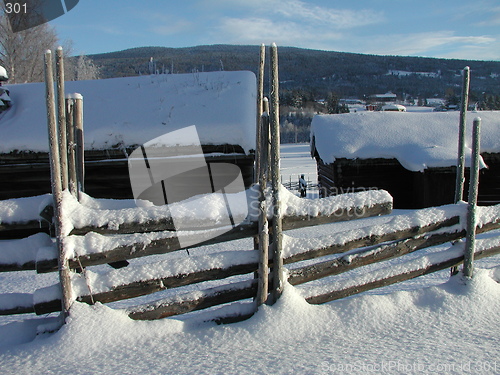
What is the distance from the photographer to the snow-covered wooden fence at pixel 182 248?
8.04 ft

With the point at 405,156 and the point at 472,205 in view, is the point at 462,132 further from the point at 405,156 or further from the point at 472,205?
the point at 405,156

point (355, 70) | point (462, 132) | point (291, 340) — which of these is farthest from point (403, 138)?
point (355, 70)

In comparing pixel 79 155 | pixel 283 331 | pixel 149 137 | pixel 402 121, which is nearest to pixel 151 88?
pixel 149 137

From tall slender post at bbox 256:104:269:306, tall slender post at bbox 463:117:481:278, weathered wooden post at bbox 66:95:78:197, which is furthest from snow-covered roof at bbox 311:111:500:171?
weathered wooden post at bbox 66:95:78:197

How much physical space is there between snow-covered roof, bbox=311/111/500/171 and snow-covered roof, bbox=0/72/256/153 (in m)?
3.82

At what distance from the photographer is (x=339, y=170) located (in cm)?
1045

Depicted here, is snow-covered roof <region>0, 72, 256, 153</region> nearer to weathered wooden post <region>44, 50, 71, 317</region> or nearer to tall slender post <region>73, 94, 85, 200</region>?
tall slender post <region>73, 94, 85, 200</region>

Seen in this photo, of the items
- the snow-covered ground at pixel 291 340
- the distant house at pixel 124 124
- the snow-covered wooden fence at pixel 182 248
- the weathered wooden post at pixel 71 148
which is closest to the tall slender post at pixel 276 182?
the snow-covered wooden fence at pixel 182 248

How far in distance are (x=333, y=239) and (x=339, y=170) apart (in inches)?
310

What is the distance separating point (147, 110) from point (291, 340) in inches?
219

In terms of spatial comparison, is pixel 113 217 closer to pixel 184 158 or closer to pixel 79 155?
pixel 79 155

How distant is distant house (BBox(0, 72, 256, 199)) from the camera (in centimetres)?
623

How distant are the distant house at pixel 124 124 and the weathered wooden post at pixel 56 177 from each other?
393cm

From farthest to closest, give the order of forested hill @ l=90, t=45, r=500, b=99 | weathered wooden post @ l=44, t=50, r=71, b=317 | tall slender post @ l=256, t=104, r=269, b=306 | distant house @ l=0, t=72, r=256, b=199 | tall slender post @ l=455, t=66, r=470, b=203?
forested hill @ l=90, t=45, r=500, b=99 → distant house @ l=0, t=72, r=256, b=199 → tall slender post @ l=455, t=66, r=470, b=203 → tall slender post @ l=256, t=104, r=269, b=306 → weathered wooden post @ l=44, t=50, r=71, b=317
